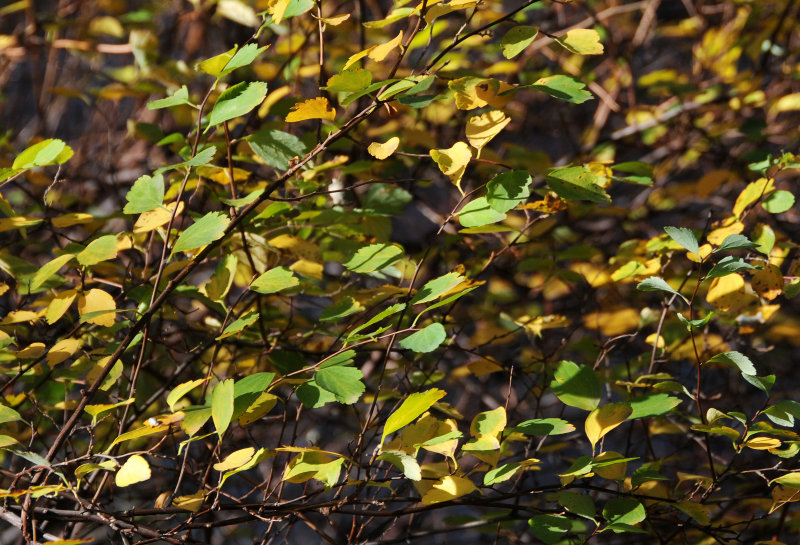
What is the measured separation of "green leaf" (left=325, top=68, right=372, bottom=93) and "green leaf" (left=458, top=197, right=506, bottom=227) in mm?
178

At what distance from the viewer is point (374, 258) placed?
0.89m

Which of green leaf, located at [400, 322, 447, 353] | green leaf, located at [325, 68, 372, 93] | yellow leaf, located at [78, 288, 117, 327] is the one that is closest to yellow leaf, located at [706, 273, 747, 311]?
green leaf, located at [400, 322, 447, 353]

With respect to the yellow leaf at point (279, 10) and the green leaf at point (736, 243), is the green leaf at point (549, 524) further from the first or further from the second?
the yellow leaf at point (279, 10)

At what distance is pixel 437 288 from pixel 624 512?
30 cm

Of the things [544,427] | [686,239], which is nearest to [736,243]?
[686,239]

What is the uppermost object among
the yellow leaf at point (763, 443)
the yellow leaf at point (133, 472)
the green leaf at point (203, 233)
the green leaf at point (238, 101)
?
the green leaf at point (238, 101)

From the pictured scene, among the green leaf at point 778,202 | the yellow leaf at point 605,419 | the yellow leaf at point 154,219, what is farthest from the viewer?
the green leaf at point 778,202

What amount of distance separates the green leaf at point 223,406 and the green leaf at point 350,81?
0.99 feet

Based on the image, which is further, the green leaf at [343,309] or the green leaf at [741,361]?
the green leaf at [343,309]

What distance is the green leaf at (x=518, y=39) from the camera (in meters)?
0.75

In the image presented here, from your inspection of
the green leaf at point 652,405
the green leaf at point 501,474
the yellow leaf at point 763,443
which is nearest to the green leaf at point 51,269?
the green leaf at point 501,474

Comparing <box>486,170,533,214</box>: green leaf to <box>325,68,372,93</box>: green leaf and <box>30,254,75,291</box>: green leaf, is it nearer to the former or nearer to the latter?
<box>325,68,372,93</box>: green leaf

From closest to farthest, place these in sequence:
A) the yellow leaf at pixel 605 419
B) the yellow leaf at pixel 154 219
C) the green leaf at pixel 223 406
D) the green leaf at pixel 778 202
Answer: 1. the green leaf at pixel 223 406
2. the yellow leaf at pixel 605 419
3. the yellow leaf at pixel 154 219
4. the green leaf at pixel 778 202

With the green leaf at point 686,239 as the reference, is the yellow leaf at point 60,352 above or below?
below
